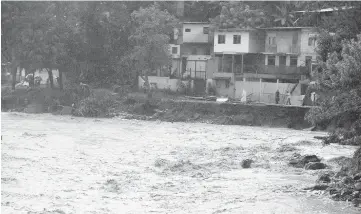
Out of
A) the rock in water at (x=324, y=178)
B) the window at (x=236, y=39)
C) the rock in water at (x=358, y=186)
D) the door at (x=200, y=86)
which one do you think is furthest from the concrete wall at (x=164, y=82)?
the rock in water at (x=358, y=186)

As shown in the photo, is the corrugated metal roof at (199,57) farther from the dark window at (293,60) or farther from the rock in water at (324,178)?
the rock in water at (324,178)

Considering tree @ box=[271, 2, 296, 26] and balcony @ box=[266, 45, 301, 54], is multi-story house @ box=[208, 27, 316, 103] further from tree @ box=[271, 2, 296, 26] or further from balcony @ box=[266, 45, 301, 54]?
tree @ box=[271, 2, 296, 26]

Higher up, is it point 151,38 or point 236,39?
point 236,39

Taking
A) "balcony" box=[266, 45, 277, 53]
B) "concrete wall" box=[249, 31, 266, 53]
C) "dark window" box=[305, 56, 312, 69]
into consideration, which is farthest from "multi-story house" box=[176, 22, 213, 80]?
Answer: "dark window" box=[305, 56, 312, 69]

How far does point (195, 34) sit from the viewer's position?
177 ft

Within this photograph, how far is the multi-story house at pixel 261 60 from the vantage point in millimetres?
45375

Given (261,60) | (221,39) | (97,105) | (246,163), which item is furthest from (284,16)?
(246,163)

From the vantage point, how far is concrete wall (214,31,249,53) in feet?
161

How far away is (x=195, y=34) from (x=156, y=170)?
31063 mm

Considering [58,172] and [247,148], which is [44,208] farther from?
[247,148]

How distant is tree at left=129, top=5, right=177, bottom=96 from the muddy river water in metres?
9.79

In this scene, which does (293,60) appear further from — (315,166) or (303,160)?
(315,166)

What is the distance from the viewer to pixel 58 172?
23.3 meters

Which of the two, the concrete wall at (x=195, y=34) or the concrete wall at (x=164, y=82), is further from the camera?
the concrete wall at (x=195, y=34)
